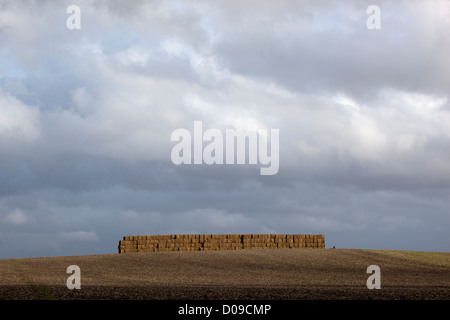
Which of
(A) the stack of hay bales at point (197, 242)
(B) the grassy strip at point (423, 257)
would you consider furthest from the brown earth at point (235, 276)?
(A) the stack of hay bales at point (197, 242)

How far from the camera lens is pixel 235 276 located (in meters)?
26.0

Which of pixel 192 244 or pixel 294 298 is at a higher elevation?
pixel 192 244

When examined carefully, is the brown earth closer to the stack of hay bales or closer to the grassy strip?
the grassy strip

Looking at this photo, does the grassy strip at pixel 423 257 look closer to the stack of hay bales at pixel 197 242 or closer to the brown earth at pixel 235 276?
the brown earth at pixel 235 276

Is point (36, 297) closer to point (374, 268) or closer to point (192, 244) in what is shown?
point (374, 268)

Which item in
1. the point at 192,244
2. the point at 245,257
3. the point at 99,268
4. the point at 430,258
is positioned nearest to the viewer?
the point at 99,268

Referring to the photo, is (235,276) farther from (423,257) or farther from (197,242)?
(197,242)

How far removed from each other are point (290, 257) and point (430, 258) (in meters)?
9.55

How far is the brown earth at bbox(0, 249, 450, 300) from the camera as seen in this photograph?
16875mm

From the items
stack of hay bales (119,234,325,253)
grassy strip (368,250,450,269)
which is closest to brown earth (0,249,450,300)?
grassy strip (368,250,450,269)

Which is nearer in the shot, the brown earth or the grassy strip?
the brown earth

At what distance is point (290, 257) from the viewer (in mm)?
35156
